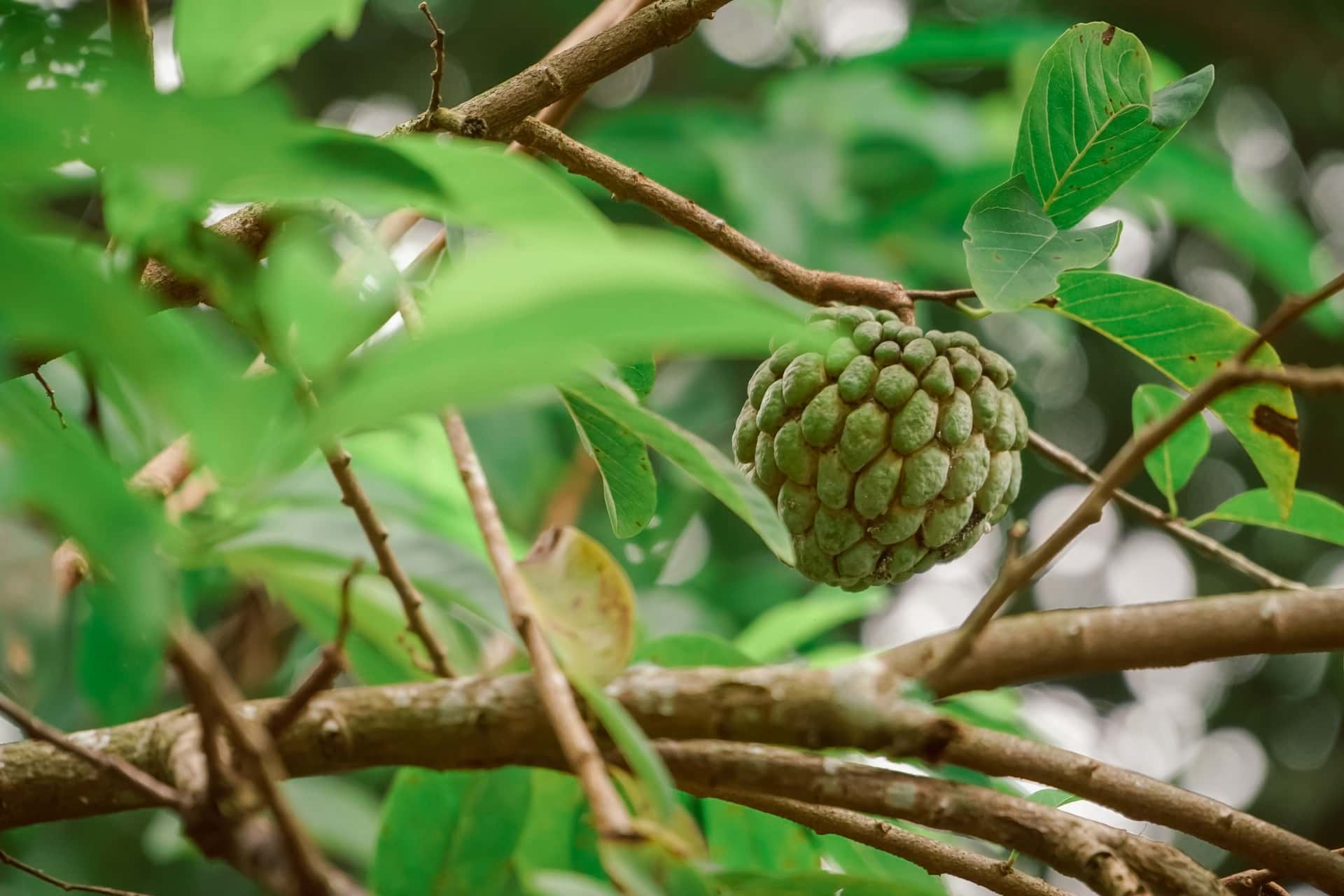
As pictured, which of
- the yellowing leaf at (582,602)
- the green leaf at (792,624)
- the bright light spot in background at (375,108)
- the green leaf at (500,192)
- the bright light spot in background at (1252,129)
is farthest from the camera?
the bright light spot in background at (1252,129)

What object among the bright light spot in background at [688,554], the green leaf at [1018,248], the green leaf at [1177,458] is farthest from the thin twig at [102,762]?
the bright light spot in background at [688,554]

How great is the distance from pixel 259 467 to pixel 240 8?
0.87 feet

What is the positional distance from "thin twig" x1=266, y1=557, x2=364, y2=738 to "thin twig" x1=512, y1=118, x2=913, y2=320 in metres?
0.46

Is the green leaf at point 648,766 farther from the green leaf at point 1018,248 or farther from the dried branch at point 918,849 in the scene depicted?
the green leaf at point 1018,248

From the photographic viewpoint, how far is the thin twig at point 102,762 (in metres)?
0.55

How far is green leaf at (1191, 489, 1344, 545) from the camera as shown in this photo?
3.04 feet

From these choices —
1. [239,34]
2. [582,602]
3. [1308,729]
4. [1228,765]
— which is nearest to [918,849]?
[582,602]

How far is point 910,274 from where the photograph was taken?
326 cm

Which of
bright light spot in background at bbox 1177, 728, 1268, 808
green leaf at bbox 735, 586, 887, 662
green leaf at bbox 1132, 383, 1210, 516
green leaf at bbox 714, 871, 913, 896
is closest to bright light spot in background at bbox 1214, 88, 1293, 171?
bright light spot in background at bbox 1177, 728, 1268, 808

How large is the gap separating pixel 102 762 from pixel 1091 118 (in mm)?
820

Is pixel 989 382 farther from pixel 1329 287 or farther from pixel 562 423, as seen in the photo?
pixel 562 423

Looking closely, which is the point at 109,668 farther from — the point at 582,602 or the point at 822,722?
the point at 822,722

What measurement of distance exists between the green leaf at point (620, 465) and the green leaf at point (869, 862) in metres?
0.29

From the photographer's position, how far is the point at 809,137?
2.93 m
